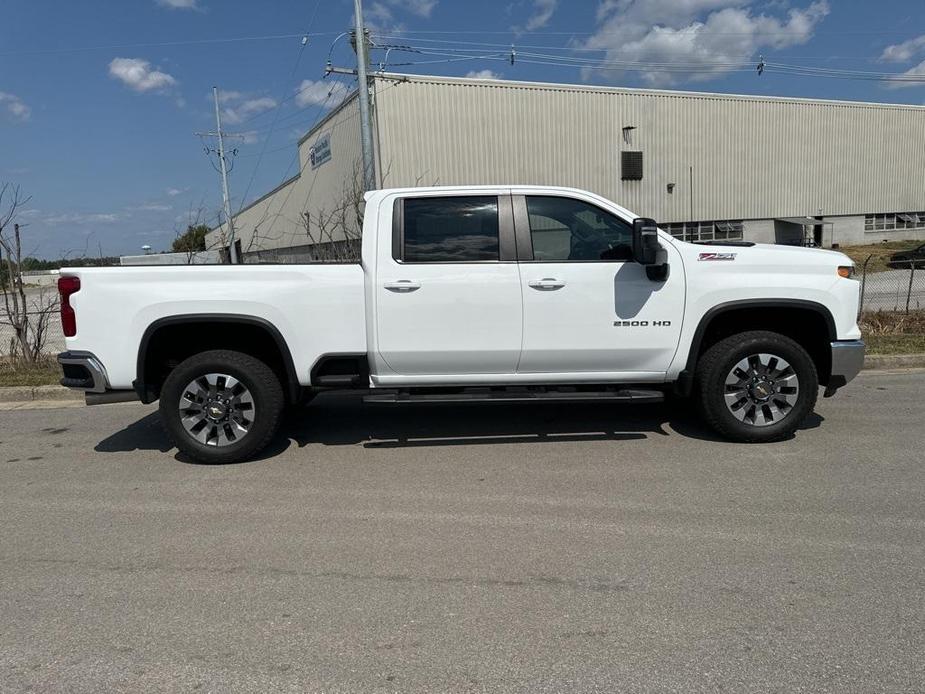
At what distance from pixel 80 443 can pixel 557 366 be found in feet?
14.5

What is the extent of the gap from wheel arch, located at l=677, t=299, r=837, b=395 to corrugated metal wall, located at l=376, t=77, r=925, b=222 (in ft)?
76.2

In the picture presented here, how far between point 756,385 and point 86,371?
522 cm

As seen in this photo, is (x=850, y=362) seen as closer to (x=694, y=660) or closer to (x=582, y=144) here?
(x=694, y=660)

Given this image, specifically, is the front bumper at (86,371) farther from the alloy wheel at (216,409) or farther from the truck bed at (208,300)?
the alloy wheel at (216,409)

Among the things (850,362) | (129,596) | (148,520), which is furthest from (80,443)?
(850,362)

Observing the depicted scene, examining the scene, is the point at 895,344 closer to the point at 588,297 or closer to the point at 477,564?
the point at 588,297

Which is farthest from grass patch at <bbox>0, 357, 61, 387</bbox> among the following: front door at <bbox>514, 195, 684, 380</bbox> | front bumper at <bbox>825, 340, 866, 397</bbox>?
front bumper at <bbox>825, 340, 866, 397</bbox>

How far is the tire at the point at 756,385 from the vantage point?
5258 mm

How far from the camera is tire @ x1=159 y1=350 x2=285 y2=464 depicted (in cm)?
515

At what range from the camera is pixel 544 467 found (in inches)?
197

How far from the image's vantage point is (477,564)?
352 centimetres

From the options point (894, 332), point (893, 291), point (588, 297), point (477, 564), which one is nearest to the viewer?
point (477, 564)

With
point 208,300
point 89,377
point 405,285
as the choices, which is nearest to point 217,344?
point 208,300

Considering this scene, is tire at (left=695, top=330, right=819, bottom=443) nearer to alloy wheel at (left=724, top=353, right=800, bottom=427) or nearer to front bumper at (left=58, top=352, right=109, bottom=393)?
alloy wheel at (left=724, top=353, right=800, bottom=427)
